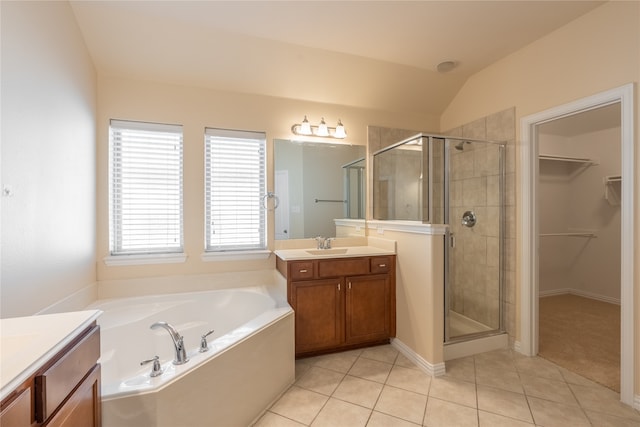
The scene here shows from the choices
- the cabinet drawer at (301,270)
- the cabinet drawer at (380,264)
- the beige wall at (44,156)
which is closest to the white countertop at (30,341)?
the beige wall at (44,156)

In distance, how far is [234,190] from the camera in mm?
2734

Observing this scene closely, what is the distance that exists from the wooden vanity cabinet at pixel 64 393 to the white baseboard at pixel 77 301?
0.86m

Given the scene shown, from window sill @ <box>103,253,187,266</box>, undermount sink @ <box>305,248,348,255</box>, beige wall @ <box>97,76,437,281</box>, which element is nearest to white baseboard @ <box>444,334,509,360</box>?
undermount sink @ <box>305,248,348,255</box>

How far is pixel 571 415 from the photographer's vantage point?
168cm

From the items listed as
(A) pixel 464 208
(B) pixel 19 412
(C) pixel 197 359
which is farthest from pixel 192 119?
(A) pixel 464 208

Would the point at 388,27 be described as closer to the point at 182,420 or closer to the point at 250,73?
the point at 250,73

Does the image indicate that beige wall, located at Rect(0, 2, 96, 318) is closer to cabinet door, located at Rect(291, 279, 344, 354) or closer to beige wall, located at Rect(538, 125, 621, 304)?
cabinet door, located at Rect(291, 279, 344, 354)

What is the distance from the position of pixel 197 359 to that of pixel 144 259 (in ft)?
4.63

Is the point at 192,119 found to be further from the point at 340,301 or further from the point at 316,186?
the point at 340,301

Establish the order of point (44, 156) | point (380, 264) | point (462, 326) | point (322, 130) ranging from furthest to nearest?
point (322, 130) → point (462, 326) → point (380, 264) → point (44, 156)

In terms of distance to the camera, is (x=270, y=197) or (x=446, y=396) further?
(x=270, y=197)

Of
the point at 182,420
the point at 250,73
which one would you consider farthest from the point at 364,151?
the point at 182,420

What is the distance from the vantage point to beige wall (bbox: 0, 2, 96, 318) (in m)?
1.35

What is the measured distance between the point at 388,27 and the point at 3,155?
2511 millimetres
